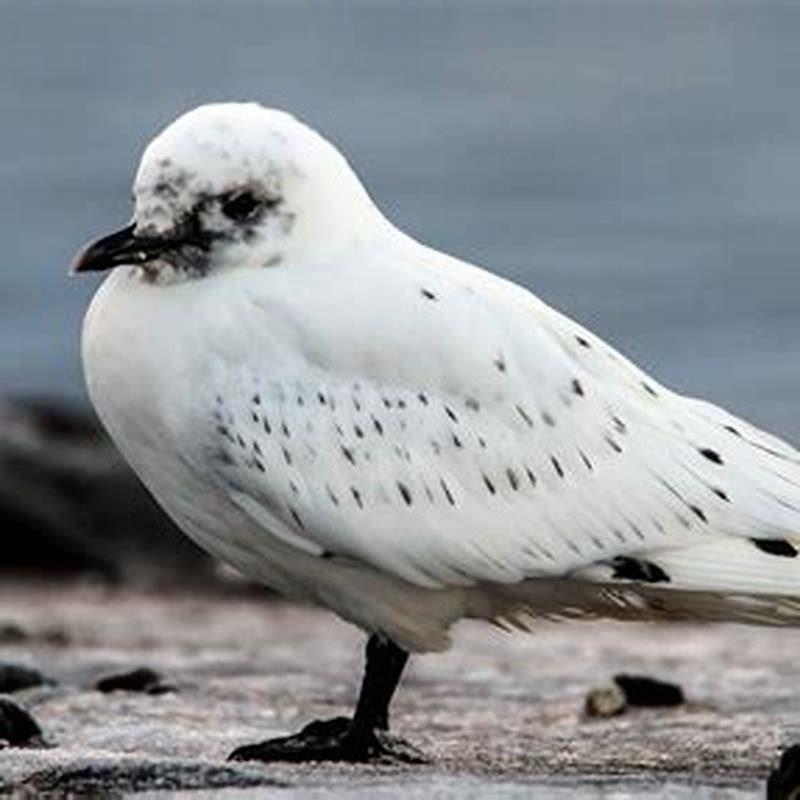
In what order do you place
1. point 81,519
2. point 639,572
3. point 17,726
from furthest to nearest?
1. point 81,519
2. point 17,726
3. point 639,572

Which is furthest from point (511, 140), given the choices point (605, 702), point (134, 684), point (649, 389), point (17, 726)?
point (649, 389)

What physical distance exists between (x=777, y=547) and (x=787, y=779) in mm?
947

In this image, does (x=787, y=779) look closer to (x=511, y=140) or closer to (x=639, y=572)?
(x=639, y=572)

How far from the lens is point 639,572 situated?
8430 mm

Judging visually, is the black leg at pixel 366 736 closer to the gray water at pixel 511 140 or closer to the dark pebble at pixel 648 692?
the dark pebble at pixel 648 692

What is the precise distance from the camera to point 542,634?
42.1 feet

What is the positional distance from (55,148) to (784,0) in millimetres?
15009

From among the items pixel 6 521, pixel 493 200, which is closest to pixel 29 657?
pixel 6 521

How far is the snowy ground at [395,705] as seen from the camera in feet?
26.1

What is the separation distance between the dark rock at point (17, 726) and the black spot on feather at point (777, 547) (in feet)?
5.82

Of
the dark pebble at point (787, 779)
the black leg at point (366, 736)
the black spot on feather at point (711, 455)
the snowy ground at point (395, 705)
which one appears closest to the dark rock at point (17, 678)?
the snowy ground at point (395, 705)

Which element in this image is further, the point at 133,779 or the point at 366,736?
the point at 366,736

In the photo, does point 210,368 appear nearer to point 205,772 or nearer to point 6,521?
point 205,772

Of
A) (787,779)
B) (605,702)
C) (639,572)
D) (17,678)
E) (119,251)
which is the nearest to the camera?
(787,779)
